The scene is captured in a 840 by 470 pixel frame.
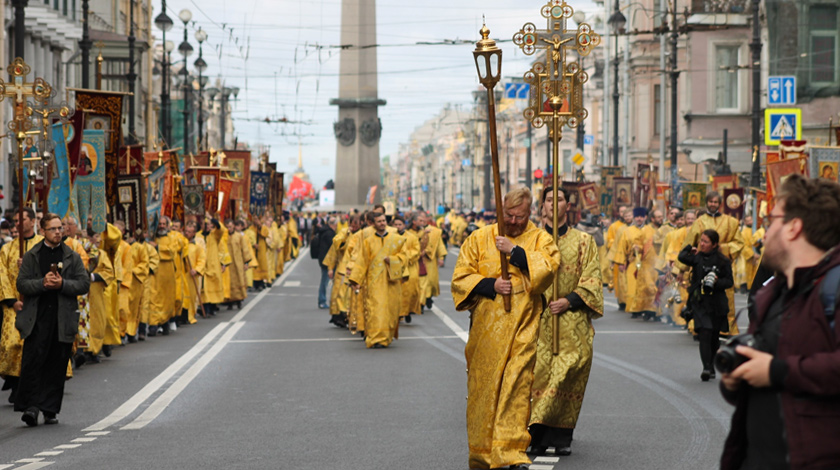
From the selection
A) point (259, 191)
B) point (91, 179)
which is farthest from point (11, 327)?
point (259, 191)

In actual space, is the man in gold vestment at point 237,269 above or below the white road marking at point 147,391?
above

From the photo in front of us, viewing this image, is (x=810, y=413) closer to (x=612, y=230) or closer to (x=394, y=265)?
(x=394, y=265)

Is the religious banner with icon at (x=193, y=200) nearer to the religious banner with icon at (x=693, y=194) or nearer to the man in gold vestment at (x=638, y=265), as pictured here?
the man in gold vestment at (x=638, y=265)

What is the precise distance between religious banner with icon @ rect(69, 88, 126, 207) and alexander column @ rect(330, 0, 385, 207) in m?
38.2

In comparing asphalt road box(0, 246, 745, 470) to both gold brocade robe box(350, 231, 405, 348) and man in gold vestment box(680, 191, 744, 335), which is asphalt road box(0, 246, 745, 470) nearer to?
gold brocade robe box(350, 231, 405, 348)

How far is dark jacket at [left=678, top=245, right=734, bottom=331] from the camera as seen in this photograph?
13.2 metres

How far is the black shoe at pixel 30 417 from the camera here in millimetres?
10195

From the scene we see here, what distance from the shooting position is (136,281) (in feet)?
58.6

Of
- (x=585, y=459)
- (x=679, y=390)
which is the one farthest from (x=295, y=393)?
(x=585, y=459)

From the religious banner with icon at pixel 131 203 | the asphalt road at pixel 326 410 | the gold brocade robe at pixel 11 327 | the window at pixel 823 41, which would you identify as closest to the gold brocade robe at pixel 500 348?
the asphalt road at pixel 326 410

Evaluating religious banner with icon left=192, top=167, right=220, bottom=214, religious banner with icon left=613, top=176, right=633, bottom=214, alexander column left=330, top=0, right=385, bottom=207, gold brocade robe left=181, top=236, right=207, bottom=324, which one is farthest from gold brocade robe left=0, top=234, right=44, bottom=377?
alexander column left=330, top=0, right=385, bottom=207

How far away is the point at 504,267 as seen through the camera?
798 centimetres

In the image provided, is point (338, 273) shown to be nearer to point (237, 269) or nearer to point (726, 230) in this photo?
point (237, 269)

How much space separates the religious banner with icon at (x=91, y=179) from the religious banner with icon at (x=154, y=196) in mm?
4010
